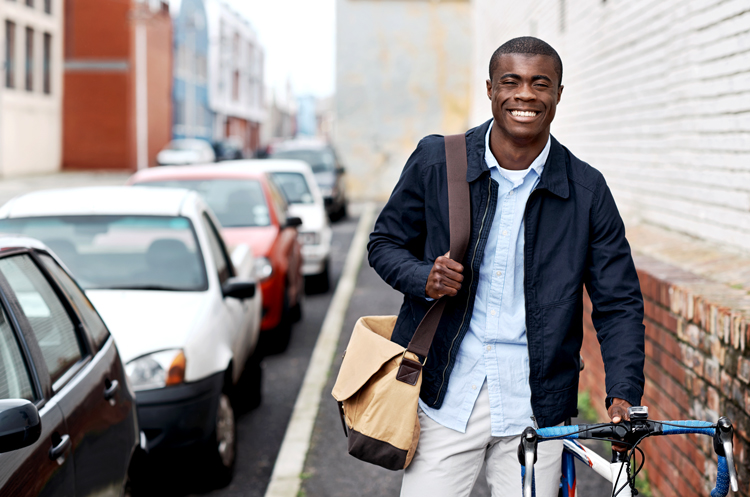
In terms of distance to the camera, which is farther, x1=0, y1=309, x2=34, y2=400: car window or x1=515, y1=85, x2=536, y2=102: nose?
x1=0, y1=309, x2=34, y2=400: car window

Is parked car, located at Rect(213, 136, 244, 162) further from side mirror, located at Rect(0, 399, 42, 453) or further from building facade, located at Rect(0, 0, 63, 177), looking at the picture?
side mirror, located at Rect(0, 399, 42, 453)

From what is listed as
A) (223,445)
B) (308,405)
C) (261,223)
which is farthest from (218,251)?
(261,223)

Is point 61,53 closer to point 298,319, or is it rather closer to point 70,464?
point 298,319

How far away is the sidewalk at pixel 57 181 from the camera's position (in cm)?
2687

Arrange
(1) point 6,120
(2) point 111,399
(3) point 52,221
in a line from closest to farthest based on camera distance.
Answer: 1. (2) point 111,399
2. (3) point 52,221
3. (1) point 6,120

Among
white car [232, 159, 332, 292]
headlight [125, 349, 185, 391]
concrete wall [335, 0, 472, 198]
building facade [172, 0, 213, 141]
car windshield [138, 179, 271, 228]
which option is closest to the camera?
headlight [125, 349, 185, 391]

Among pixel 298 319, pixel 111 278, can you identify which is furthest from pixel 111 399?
pixel 298 319

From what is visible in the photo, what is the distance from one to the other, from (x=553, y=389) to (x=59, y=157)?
38875mm

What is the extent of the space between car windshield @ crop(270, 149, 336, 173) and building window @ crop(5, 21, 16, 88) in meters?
16.9

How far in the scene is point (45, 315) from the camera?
3.12 m

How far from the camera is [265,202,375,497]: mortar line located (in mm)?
4594

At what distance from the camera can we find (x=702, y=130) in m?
5.13

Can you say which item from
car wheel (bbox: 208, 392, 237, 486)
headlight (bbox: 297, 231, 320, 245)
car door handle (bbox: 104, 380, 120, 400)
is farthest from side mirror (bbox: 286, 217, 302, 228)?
car door handle (bbox: 104, 380, 120, 400)

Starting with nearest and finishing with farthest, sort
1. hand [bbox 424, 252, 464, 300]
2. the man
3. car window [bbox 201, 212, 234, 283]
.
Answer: hand [bbox 424, 252, 464, 300] → the man → car window [bbox 201, 212, 234, 283]
